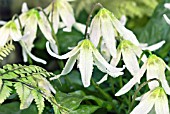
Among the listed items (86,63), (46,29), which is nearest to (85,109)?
(86,63)

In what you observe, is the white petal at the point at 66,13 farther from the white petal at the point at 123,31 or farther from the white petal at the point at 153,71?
the white petal at the point at 153,71

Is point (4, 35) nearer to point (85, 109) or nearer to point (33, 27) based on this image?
point (33, 27)

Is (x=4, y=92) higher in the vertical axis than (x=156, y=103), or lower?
higher

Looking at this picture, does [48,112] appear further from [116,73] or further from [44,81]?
[116,73]

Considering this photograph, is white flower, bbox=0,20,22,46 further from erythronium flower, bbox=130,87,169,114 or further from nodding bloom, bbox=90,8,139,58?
erythronium flower, bbox=130,87,169,114

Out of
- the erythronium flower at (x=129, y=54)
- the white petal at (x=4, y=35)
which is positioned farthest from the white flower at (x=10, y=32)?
the erythronium flower at (x=129, y=54)

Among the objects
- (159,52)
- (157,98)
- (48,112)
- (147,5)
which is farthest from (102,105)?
(147,5)

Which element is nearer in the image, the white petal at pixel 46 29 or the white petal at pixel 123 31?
the white petal at pixel 123 31
